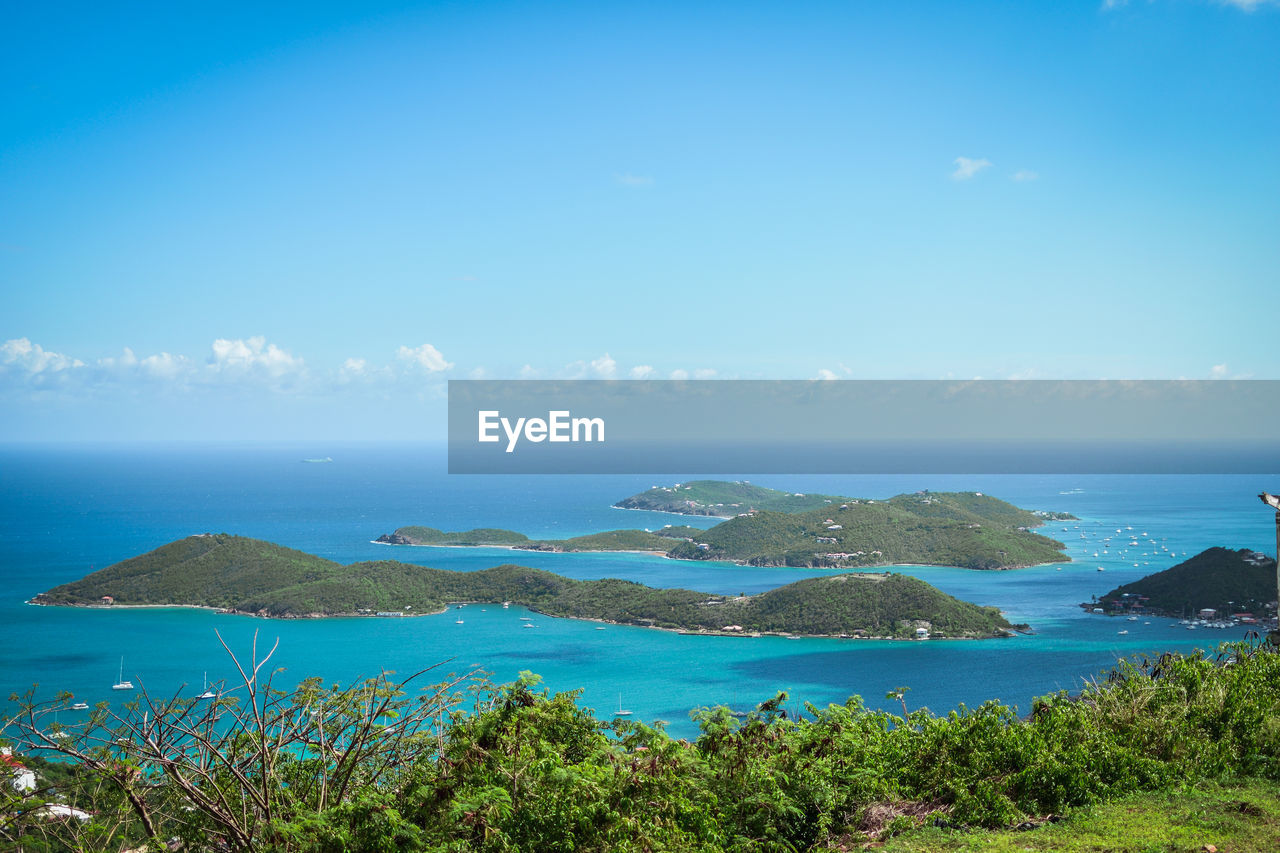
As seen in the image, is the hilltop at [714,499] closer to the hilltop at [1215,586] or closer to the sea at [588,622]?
the sea at [588,622]

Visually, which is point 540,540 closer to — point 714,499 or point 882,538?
point 714,499

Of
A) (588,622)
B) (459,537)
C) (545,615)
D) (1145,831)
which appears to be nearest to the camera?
(1145,831)

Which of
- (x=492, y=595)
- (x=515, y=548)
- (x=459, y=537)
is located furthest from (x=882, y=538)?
(x=459, y=537)

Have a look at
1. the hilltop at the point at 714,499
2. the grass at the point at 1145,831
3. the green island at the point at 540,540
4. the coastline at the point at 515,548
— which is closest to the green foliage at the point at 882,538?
the coastline at the point at 515,548

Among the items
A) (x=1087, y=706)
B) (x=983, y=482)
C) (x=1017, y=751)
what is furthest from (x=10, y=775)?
→ (x=983, y=482)

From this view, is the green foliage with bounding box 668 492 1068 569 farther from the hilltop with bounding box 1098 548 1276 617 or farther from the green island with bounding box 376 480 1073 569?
the hilltop with bounding box 1098 548 1276 617

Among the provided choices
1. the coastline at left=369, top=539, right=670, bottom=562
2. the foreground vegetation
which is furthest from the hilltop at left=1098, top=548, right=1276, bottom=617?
the foreground vegetation

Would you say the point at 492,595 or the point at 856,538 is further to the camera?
the point at 856,538
